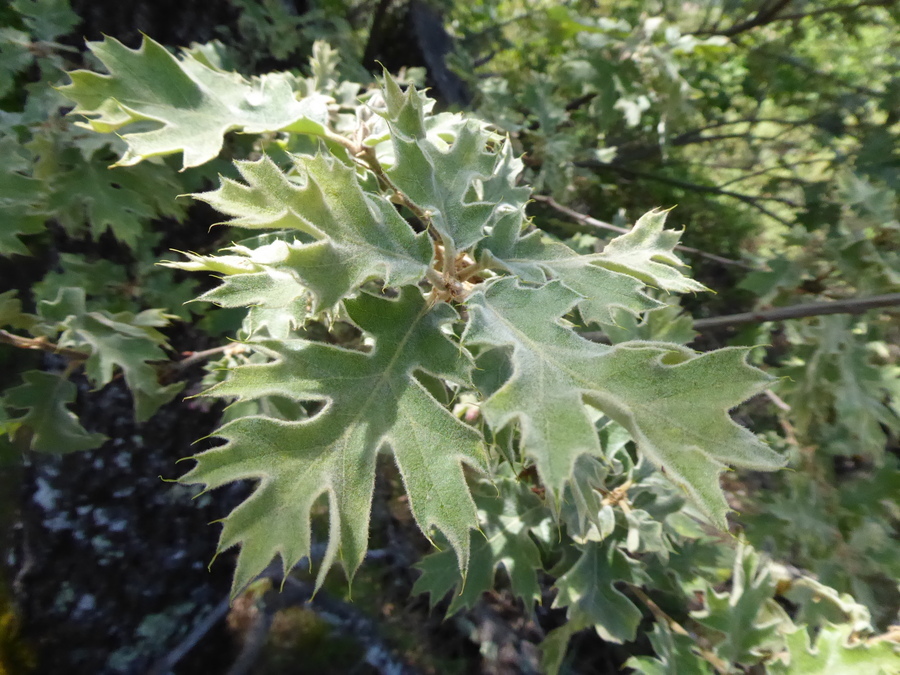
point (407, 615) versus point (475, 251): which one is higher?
point (475, 251)

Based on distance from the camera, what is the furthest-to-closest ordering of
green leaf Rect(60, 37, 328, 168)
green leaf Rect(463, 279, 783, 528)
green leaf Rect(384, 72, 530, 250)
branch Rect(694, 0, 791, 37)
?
1. branch Rect(694, 0, 791, 37)
2. green leaf Rect(60, 37, 328, 168)
3. green leaf Rect(384, 72, 530, 250)
4. green leaf Rect(463, 279, 783, 528)

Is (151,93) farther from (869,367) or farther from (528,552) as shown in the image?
(869,367)

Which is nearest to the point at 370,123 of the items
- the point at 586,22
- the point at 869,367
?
the point at 586,22

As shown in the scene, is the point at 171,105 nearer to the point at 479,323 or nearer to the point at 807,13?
the point at 479,323

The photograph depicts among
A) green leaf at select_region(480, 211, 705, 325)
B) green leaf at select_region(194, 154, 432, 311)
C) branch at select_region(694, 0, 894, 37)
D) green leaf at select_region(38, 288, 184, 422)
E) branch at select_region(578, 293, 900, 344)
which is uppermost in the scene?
branch at select_region(694, 0, 894, 37)

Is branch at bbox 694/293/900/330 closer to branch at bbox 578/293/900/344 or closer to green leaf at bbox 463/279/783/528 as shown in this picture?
branch at bbox 578/293/900/344

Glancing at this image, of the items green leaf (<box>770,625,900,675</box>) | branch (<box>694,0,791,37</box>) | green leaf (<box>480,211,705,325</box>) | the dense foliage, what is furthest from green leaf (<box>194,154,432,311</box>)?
branch (<box>694,0,791,37</box>)
